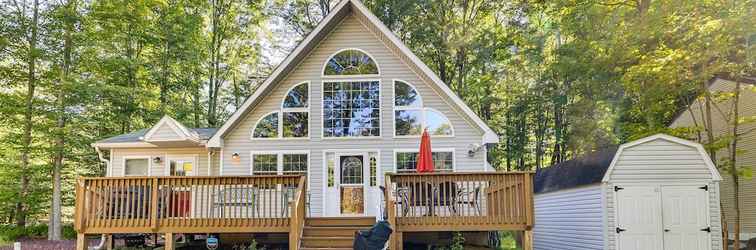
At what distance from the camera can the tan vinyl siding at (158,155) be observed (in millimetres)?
13981

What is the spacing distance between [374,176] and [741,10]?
8.29 metres

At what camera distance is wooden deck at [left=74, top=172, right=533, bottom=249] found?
355 inches

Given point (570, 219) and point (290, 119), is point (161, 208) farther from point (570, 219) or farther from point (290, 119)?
point (570, 219)

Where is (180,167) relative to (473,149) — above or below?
below

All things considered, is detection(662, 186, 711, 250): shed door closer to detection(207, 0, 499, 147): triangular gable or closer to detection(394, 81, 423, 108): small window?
detection(207, 0, 499, 147): triangular gable

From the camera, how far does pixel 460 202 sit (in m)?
9.31

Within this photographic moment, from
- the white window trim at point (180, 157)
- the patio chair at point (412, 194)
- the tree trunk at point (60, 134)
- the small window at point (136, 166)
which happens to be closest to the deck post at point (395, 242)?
the patio chair at point (412, 194)

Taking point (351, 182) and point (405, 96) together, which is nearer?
point (351, 182)

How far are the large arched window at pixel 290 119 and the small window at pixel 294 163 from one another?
0.46 metres

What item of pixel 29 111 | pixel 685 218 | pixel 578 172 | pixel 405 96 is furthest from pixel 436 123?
pixel 29 111

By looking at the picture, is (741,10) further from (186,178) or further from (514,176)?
(186,178)

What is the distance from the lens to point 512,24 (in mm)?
21750

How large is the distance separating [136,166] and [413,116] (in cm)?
712

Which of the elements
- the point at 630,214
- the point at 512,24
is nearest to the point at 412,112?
the point at 630,214
